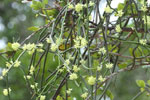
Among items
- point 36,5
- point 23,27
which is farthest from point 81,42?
point 23,27

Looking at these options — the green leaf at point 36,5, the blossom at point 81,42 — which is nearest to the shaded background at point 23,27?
the green leaf at point 36,5

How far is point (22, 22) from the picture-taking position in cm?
505

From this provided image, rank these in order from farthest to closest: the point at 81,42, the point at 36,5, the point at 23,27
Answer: the point at 23,27 → the point at 36,5 → the point at 81,42

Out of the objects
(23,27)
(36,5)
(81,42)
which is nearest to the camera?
(81,42)

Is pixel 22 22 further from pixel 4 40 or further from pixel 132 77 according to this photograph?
pixel 132 77

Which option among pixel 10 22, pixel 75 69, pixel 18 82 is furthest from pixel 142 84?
pixel 10 22

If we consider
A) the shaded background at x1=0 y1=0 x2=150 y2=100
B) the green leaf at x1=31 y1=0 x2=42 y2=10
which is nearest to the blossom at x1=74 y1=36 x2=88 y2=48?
the green leaf at x1=31 y1=0 x2=42 y2=10

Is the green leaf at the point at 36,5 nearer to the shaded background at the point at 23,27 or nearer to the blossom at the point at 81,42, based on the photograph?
the blossom at the point at 81,42

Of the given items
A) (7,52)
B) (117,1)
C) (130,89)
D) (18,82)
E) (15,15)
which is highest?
(117,1)

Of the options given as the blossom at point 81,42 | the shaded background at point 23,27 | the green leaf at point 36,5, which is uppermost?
the green leaf at point 36,5

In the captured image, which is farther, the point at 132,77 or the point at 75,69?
the point at 132,77

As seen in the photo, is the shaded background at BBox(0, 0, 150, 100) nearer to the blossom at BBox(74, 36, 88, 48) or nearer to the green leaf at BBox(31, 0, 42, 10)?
the green leaf at BBox(31, 0, 42, 10)

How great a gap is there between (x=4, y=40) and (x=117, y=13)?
14.0 ft

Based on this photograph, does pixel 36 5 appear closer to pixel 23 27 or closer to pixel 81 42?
pixel 81 42
